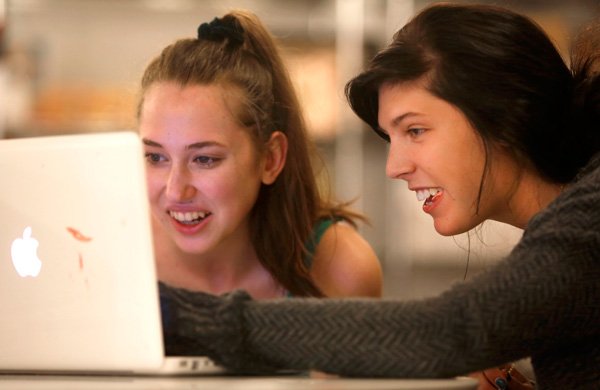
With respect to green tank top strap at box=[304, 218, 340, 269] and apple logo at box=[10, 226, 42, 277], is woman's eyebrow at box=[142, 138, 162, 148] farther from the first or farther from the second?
apple logo at box=[10, 226, 42, 277]

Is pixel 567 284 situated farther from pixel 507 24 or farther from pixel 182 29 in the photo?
pixel 182 29

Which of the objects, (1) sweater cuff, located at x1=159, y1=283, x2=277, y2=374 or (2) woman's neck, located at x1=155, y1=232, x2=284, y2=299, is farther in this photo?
(2) woman's neck, located at x1=155, y1=232, x2=284, y2=299

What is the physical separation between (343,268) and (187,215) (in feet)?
1.18

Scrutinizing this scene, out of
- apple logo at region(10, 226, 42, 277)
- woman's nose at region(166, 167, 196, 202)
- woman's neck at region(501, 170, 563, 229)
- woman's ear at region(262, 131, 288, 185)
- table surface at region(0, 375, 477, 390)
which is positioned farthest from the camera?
woman's ear at region(262, 131, 288, 185)

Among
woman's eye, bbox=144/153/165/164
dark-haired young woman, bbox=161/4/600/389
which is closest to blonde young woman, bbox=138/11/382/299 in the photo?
woman's eye, bbox=144/153/165/164

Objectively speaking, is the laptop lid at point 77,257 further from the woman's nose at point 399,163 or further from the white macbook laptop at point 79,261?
the woman's nose at point 399,163

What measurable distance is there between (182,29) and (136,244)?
244cm

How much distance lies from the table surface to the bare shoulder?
2.82 ft

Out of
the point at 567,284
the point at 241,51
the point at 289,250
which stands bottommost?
the point at 289,250

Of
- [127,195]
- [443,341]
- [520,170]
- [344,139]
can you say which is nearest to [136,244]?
[127,195]

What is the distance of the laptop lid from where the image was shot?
91 cm

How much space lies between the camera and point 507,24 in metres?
1.33

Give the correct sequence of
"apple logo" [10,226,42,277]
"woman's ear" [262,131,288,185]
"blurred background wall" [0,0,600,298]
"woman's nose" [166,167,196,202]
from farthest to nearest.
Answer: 1. "blurred background wall" [0,0,600,298]
2. "woman's ear" [262,131,288,185]
3. "woman's nose" [166,167,196,202]
4. "apple logo" [10,226,42,277]

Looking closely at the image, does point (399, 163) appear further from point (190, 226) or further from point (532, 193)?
point (190, 226)
